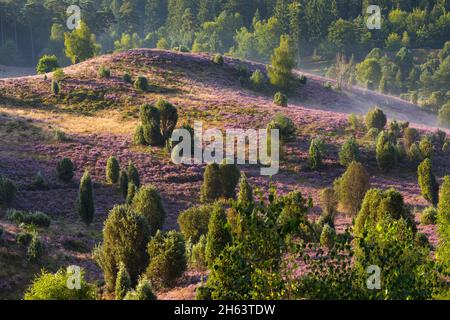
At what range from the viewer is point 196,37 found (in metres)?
154

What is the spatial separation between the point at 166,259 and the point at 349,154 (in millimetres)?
28674

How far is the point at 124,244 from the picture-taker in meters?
24.5

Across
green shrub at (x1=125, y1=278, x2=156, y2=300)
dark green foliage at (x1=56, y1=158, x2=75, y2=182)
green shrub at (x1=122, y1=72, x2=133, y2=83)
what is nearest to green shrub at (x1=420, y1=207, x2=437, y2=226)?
green shrub at (x1=125, y1=278, x2=156, y2=300)

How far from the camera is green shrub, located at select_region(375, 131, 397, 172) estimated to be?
4778 centimetres

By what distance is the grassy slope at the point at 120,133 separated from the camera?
1375 inches

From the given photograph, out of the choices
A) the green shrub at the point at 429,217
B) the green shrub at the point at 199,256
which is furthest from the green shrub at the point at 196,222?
the green shrub at the point at 429,217

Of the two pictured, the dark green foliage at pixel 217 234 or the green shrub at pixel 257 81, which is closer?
the dark green foliage at pixel 217 234

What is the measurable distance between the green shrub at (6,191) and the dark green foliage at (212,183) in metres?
14.5

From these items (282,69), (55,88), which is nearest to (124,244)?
(55,88)

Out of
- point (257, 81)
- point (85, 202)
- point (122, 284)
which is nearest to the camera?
point (122, 284)

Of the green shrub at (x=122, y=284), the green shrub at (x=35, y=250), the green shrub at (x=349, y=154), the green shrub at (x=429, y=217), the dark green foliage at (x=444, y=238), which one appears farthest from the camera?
the green shrub at (x=349, y=154)

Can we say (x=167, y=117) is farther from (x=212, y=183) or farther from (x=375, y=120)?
(x=375, y=120)

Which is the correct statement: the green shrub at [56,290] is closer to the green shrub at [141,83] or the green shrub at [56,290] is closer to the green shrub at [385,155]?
the green shrub at [385,155]

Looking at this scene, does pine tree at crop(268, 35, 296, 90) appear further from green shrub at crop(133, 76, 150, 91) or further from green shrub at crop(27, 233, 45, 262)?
green shrub at crop(27, 233, 45, 262)
